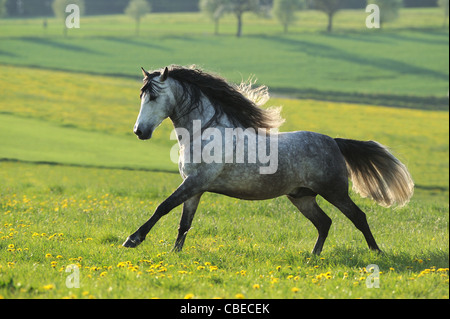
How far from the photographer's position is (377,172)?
9.04m

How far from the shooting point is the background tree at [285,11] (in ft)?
297

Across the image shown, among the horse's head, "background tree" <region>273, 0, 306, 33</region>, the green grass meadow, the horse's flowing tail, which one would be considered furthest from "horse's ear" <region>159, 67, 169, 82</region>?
"background tree" <region>273, 0, 306, 33</region>

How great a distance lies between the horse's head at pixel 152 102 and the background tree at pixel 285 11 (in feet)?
279

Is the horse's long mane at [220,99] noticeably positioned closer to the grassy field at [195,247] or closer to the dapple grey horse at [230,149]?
the dapple grey horse at [230,149]

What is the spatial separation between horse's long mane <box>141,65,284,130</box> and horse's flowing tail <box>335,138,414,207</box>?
1.28 meters

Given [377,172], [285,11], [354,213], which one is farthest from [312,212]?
[285,11]

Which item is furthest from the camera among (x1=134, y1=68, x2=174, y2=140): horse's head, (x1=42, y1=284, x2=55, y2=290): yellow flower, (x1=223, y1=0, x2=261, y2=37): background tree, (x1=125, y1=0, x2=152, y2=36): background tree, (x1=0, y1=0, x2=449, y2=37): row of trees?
(x1=125, y1=0, x2=152, y2=36): background tree

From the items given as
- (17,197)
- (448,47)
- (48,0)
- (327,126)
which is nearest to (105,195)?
(17,197)

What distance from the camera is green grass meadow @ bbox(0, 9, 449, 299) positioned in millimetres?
6445

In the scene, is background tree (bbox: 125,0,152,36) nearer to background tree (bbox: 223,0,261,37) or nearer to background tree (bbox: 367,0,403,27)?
background tree (bbox: 223,0,261,37)

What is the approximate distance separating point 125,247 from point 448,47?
248 feet

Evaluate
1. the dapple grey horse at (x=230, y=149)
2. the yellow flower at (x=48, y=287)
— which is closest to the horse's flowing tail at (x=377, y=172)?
the dapple grey horse at (x=230, y=149)

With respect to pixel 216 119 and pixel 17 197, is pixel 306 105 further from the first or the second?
pixel 216 119

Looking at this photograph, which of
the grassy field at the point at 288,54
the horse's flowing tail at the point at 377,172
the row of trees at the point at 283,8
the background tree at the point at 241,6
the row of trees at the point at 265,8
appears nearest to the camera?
the horse's flowing tail at the point at 377,172
